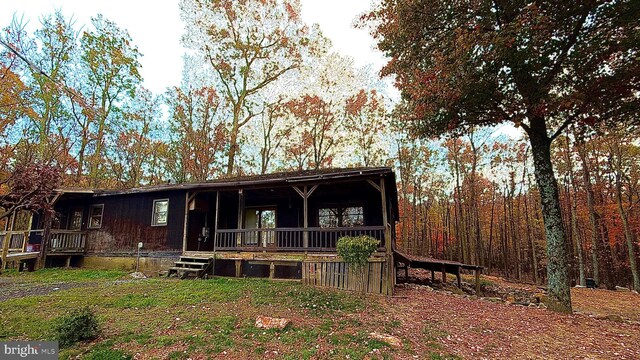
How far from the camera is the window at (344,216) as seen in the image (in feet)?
44.3

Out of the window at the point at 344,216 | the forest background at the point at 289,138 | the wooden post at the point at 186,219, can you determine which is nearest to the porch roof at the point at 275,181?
the wooden post at the point at 186,219

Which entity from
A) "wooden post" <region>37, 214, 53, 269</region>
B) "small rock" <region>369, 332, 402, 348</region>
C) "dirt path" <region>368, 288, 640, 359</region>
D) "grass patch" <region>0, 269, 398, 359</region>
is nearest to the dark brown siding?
"wooden post" <region>37, 214, 53, 269</region>

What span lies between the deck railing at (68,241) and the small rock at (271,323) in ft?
45.5

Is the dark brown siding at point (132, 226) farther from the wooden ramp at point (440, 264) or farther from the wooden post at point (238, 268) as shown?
the wooden ramp at point (440, 264)

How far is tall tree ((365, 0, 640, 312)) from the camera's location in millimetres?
8055

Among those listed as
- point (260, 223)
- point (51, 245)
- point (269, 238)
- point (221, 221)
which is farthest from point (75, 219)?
point (269, 238)

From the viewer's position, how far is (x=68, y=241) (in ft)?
50.0

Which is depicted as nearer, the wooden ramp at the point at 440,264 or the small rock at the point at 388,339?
the small rock at the point at 388,339

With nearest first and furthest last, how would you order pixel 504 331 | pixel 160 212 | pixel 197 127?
1. pixel 504 331
2. pixel 160 212
3. pixel 197 127

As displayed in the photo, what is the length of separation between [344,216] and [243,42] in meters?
16.7

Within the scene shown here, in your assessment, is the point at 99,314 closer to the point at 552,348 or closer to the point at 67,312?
the point at 67,312

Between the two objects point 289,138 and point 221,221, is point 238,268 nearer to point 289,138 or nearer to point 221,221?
point 221,221

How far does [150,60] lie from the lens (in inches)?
914

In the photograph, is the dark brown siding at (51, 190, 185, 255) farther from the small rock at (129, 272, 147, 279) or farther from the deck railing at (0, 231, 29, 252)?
the deck railing at (0, 231, 29, 252)
